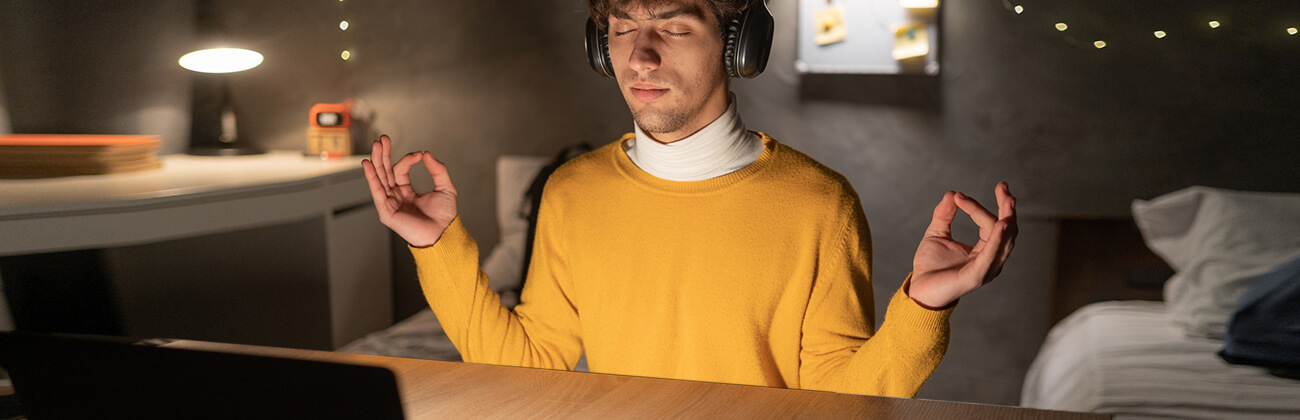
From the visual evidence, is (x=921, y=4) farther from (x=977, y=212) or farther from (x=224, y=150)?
(x=224, y=150)

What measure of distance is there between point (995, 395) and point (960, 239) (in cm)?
26

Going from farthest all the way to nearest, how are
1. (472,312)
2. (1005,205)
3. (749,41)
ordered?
(472,312)
(749,41)
(1005,205)

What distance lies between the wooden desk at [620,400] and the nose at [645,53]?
1.04 feet

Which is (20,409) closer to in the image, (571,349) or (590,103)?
(571,349)

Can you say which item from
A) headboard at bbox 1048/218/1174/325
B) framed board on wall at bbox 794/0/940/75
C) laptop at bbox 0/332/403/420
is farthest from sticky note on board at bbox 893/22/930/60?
laptop at bbox 0/332/403/420

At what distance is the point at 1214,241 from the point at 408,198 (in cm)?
88

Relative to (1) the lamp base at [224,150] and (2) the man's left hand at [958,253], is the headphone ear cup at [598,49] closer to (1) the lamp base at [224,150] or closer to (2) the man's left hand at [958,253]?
(2) the man's left hand at [958,253]

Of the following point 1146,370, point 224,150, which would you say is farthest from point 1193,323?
point 224,150

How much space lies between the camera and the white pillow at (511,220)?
3.10 feet

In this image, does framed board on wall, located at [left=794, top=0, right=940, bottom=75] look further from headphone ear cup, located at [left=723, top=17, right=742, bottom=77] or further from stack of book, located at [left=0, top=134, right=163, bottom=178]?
stack of book, located at [left=0, top=134, right=163, bottom=178]

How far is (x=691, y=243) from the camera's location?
83cm

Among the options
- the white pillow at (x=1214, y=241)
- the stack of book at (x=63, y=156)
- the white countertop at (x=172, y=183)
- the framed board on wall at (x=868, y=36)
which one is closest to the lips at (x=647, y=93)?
the framed board on wall at (x=868, y=36)

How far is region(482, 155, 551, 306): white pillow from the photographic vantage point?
945 millimetres

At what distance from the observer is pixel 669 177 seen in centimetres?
83
